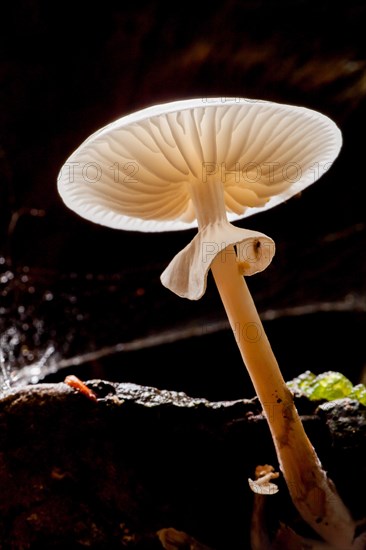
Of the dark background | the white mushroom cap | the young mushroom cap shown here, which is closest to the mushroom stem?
the young mushroom cap

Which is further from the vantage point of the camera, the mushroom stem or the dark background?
the dark background

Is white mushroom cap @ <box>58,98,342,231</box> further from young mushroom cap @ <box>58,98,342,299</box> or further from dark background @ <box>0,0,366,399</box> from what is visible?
dark background @ <box>0,0,366,399</box>

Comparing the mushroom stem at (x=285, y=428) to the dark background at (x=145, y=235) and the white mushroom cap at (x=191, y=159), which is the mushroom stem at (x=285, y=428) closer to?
the white mushroom cap at (x=191, y=159)

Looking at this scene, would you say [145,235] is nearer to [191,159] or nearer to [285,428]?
[191,159]

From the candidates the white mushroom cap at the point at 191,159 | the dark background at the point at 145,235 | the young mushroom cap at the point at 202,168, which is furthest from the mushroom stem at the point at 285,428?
the dark background at the point at 145,235

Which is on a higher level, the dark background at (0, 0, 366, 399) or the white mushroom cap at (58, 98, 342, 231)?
the dark background at (0, 0, 366, 399)

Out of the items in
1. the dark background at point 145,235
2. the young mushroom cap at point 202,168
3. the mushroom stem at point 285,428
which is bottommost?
the mushroom stem at point 285,428

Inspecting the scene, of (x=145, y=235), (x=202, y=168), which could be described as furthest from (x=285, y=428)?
(x=145, y=235)
